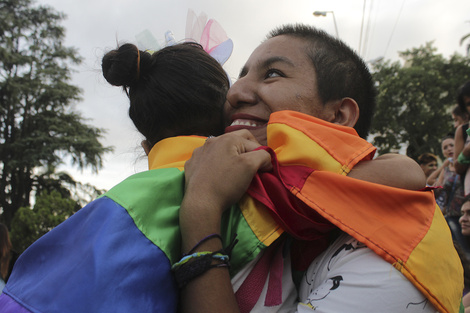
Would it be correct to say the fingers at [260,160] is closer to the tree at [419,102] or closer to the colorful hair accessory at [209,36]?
the colorful hair accessory at [209,36]

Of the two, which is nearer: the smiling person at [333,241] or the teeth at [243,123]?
the smiling person at [333,241]

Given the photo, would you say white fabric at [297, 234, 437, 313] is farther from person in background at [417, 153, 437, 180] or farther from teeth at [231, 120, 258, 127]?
person in background at [417, 153, 437, 180]

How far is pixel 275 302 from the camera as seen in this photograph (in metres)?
1.10

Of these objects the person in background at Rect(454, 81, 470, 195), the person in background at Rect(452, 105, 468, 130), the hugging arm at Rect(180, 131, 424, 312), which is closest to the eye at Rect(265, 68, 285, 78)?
the hugging arm at Rect(180, 131, 424, 312)

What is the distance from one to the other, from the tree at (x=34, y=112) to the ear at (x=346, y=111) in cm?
1984

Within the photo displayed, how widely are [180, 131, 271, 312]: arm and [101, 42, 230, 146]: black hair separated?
30 cm

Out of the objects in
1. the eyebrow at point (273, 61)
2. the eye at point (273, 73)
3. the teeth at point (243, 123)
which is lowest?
the teeth at point (243, 123)

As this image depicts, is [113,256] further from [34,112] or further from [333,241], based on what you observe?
[34,112]

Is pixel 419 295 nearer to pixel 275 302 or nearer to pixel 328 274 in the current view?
pixel 328 274

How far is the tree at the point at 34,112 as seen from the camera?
65.8 ft

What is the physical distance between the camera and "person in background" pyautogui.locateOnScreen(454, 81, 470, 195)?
3943mm

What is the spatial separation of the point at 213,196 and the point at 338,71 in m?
0.93

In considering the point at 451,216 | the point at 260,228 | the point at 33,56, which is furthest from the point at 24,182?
the point at 260,228

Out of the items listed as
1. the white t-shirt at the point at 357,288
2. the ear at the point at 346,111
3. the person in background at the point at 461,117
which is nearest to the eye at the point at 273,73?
the ear at the point at 346,111
